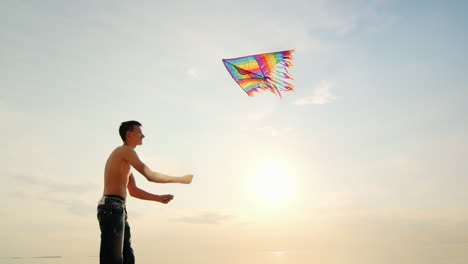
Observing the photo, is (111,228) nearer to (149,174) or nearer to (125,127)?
(149,174)

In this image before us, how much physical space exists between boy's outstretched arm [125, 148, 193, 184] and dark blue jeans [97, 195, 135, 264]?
577 millimetres

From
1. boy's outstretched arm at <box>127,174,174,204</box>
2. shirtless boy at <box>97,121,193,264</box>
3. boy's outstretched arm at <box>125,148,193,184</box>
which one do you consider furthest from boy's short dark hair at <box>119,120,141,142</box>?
boy's outstretched arm at <box>127,174,174,204</box>

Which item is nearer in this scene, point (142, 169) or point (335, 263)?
point (142, 169)

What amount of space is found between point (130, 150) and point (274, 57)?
203 inches

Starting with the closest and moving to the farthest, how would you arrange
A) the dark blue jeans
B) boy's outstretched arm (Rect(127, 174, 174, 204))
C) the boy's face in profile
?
the dark blue jeans < the boy's face in profile < boy's outstretched arm (Rect(127, 174, 174, 204))

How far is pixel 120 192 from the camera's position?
5633 mm

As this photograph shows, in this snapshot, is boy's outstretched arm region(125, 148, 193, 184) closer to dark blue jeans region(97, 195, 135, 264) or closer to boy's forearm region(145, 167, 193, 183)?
boy's forearm region(145, 167, 193, 183)

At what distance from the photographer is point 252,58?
9805mm

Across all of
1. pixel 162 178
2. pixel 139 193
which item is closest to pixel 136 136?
pixel 162 178

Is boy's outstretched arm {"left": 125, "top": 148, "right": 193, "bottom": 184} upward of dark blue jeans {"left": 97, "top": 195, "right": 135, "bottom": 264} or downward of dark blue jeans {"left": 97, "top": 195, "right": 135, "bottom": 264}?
upward

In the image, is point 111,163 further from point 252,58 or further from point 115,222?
point 252,58

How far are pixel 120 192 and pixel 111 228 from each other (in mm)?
559

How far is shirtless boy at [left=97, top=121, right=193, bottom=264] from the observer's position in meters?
5.34

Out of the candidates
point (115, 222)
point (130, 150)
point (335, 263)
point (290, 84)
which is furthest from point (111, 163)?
point (335, 263)
